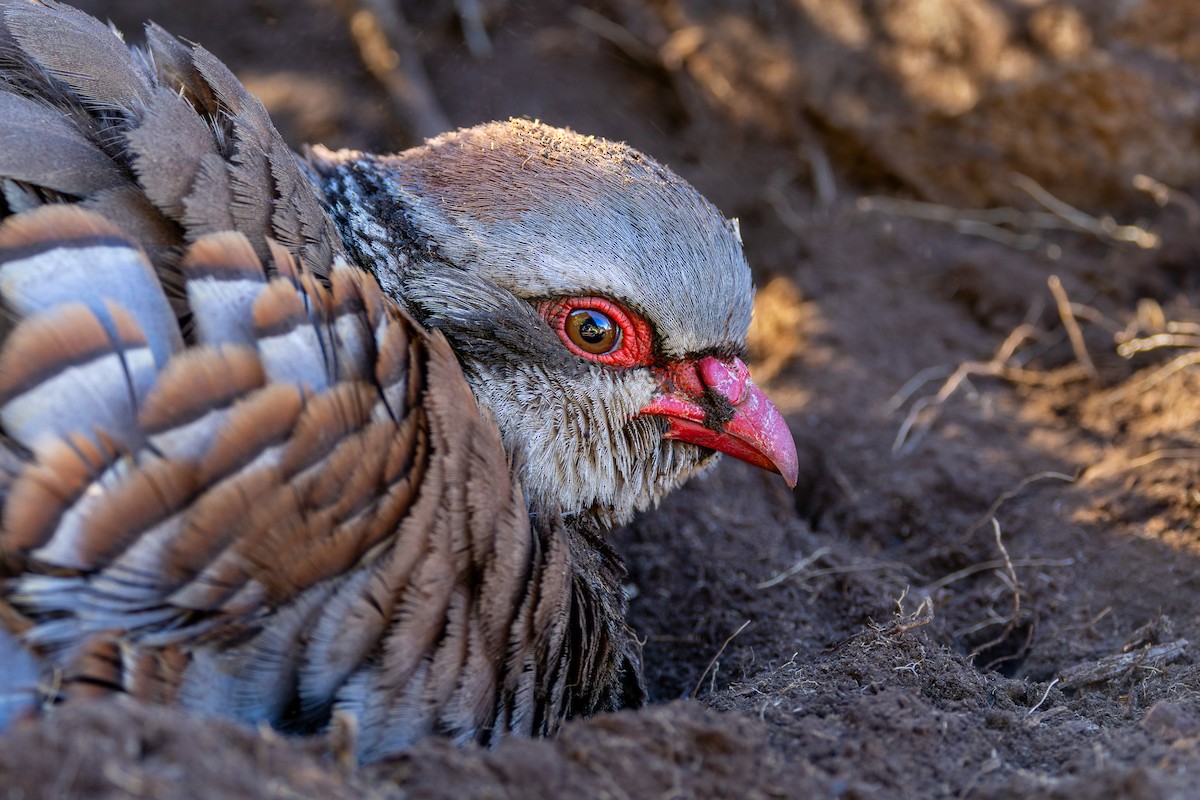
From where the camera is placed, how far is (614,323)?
3.01m

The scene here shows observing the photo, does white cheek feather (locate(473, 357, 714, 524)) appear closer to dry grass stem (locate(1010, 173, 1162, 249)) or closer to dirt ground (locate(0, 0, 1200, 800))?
dirt ground (locate(0, 0, 1200, 800))

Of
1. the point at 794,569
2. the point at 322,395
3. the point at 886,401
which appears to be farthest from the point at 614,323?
the point at 886,401

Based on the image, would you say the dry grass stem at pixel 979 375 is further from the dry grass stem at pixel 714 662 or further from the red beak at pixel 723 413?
the dry grass stem at pixel 714 662

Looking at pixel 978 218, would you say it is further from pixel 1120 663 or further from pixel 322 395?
pixel 322 395

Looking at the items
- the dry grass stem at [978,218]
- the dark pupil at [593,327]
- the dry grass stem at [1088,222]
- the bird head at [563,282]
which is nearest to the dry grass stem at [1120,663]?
the bird head at [563,282]

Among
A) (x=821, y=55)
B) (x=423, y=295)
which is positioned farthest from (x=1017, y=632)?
(x=821, y=55)

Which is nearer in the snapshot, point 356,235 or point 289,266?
point 289,266

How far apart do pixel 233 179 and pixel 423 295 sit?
0.61 meters

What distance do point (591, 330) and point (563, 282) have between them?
6.8 inches

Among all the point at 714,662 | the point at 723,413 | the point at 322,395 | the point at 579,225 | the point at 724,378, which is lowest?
the point at 714,662

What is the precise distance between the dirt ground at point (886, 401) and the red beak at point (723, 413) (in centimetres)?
56

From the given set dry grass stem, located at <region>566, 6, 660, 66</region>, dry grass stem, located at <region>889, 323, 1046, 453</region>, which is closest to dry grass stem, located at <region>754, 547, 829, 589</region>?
dry grass stem, located at <region>889, 323, 1046, 453</region>

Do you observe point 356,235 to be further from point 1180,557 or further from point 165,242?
point 1180,557

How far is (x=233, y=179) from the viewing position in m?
2.53
